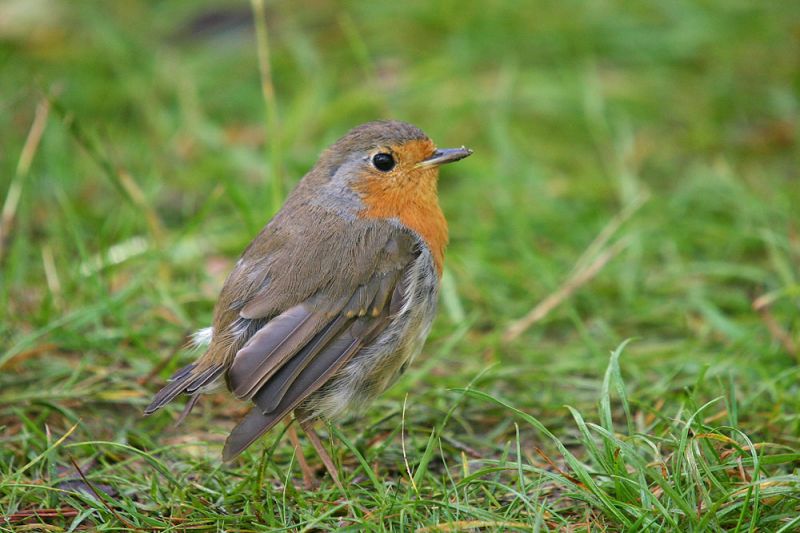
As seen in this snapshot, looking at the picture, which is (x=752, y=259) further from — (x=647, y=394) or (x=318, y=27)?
(x=318, y=27)

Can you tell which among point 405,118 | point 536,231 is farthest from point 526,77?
point 536,231

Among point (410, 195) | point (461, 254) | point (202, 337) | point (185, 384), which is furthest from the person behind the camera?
point (461, 254)

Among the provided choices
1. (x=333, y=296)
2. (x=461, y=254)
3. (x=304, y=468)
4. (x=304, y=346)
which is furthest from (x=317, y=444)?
(x=461, y=254)

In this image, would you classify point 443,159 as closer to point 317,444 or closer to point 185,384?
point 317,444

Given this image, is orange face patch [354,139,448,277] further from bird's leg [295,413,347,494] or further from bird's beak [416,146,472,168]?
bird's leg [295,413,347,494]

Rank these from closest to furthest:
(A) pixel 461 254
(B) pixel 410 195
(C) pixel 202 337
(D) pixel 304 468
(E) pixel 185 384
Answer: (E) pixel 185 384, (D) pixel 304 468, (C) pixel 202 337, (B) pixel 410 195, (A) pixel 461 254

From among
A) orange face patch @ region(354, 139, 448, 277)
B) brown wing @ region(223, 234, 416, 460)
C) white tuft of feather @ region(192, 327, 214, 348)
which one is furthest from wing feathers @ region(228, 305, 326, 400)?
orange face patch @ region(354, 139, 448, 277)

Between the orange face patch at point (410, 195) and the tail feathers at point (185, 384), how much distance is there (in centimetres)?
86

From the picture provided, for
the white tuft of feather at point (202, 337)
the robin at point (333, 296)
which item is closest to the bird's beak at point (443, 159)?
the robin at point (333, 296)

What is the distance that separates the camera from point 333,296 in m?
3.54

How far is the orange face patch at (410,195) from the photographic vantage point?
389cm

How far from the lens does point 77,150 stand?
6.52 m

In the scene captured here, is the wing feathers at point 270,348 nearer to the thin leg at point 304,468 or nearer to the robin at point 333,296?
the robin at point 333,296

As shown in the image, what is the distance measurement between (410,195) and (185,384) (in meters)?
1.17
